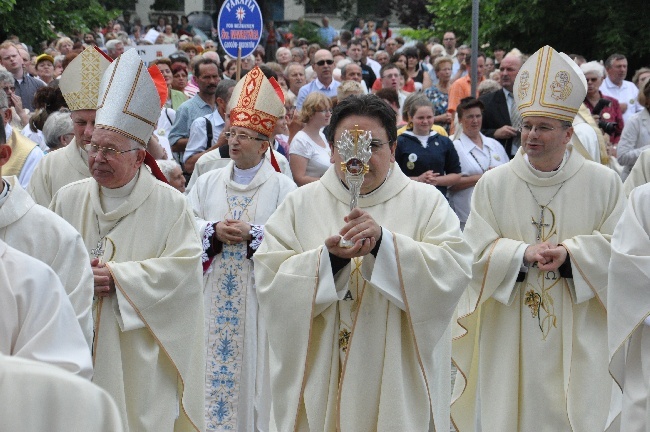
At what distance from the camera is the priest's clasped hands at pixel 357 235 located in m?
4.79

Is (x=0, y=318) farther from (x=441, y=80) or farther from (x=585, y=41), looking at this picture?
(x=585, y=41)

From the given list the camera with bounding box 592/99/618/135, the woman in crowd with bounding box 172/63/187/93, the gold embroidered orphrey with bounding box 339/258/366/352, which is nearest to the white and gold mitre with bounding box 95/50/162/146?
the gold embroidered orphrey with bounding box 339/258/366/352

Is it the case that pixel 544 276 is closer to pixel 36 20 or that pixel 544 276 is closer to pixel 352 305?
pixel 352 305

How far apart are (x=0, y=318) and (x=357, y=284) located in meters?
2.21

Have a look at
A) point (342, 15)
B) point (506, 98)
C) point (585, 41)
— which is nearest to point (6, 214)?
point (506, 98)

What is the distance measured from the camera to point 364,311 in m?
5.20

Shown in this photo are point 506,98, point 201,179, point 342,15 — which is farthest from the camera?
point 342,15

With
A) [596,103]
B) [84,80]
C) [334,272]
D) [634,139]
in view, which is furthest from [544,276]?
[596,103]

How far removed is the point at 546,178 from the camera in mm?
6398

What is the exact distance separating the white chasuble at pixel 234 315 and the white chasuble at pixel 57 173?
0.95m

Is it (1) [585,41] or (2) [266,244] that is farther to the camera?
(1) [585,41]

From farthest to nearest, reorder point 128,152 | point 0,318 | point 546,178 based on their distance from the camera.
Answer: point 546,178, point 128,152, point 0,318

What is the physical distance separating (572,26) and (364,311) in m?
18.2

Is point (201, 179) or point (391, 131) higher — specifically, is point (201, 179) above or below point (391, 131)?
below
